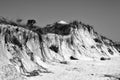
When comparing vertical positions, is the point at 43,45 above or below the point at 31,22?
below

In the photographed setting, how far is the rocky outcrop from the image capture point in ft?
60.5

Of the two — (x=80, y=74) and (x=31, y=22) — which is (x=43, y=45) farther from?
(x=31, y=22)

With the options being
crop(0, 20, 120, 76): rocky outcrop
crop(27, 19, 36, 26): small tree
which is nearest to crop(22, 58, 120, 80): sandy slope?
crop(0, 20, 120, 76): rocky outcrop

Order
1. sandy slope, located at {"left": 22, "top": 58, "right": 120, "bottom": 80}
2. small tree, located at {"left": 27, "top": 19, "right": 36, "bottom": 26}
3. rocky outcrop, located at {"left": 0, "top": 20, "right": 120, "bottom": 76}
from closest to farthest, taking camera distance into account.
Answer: sandy slope, located at {"left": 22, "top": 58, "right": 120, "bottom": 80}, rocky outcrop, located at {"left": 0, "top": 20, "right": 120, "bottom": 76}, small tree, located at {"left": 27, "top": 19, "right": 36, "bottom": 26}

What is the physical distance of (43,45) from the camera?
28.5 m

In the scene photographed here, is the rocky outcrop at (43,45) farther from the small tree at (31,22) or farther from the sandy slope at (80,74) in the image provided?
the small tree at (31,22)

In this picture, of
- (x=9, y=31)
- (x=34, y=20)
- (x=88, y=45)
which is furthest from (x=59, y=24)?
(x=9, y=31)

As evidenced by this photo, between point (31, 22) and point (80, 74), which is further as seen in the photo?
point (31, 22)

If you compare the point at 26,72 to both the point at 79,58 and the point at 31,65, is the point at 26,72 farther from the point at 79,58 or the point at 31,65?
the point at 79,58

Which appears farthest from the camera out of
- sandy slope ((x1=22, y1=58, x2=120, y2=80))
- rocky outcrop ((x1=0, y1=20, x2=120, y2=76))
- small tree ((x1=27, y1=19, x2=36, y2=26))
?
small tree ((x1=27, y1=19, x2=36, y2=26))

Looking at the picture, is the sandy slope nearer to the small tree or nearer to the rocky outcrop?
the rocky outcrop

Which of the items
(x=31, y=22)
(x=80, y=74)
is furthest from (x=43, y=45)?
(x=31, y=22)

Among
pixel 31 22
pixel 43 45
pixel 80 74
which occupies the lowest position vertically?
pixel 80 74

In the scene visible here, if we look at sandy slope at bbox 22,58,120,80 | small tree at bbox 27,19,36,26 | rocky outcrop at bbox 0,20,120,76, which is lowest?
sandy slope at bbox 22,58,120,80
